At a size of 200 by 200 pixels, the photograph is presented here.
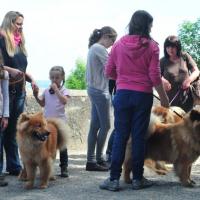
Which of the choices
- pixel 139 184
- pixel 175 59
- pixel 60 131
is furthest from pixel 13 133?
pixel 175 59

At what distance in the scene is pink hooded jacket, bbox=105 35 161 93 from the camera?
5.76 m

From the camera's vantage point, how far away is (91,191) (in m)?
6.05

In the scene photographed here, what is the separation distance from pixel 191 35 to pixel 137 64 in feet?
48.5

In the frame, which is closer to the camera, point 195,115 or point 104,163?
point 195,115

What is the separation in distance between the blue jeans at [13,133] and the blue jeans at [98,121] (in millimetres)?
1024

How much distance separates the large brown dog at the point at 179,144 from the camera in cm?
607

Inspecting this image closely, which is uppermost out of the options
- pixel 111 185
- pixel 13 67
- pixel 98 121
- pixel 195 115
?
pixel 13 67

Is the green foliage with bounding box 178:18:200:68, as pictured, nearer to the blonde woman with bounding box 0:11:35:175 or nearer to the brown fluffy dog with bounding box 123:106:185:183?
the brown fluffy dog with bounding box 123:106:185:183

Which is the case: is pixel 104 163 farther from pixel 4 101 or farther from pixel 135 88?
pixel 135 88

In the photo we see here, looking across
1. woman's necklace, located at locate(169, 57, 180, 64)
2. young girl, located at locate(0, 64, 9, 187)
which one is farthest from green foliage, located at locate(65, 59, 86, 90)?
young girl, located at locate(0, 64, 9, 187)

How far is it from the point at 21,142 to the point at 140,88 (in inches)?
63.0

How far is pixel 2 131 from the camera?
6.53 meters

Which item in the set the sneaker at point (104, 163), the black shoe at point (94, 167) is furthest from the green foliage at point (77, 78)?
the black shoe at point (94, 167)

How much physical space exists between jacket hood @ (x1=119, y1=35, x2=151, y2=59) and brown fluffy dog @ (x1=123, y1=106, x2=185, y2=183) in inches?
34.4
